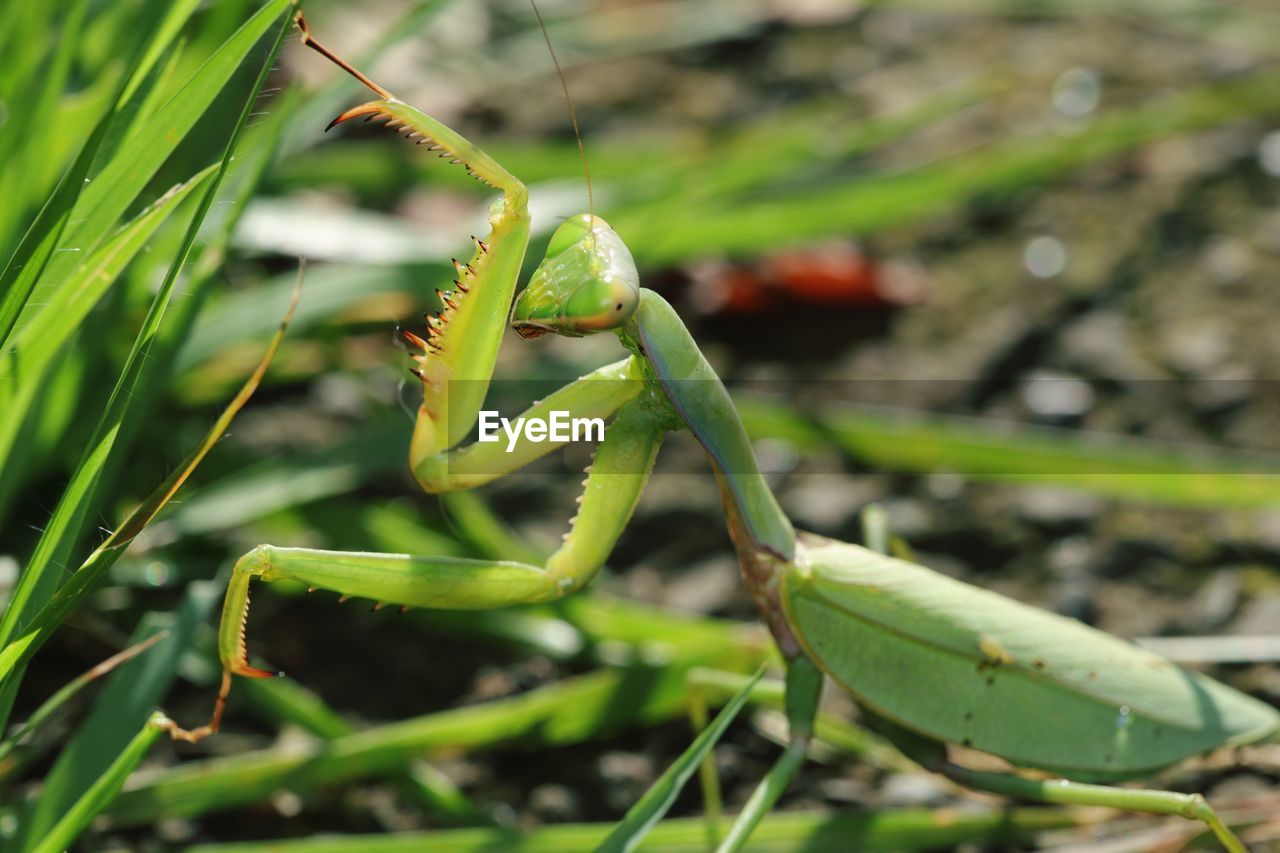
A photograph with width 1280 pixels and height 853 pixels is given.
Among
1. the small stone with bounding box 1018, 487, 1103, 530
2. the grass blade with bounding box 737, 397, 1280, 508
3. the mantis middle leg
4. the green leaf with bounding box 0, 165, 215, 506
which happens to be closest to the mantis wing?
the mantis middle leg

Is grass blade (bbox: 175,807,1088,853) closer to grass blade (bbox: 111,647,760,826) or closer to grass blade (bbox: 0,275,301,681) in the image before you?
grass blade (bbox: 111,647,760,826)

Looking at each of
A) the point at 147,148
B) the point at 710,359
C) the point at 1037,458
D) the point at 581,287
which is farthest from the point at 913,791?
the point at 147,148

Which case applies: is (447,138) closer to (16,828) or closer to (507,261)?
(507,261)

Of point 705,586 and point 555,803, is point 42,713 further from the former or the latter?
point 705,586

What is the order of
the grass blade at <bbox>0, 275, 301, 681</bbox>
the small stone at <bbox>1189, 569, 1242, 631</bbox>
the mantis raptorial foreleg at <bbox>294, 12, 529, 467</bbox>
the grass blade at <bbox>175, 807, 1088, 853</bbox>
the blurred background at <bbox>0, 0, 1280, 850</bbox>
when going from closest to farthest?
the grass blade at <bbox>0, 275, 301, 681</bbox>, the mantis raptorial foreleg at <bbox>294, 12, 529, 467</bbox>, the grass blade at <bbox>175, 807, 1088, 853</bbox>, the blurred background at <bbox>0, 0, 1280, 850</bbox>, the small stone at <bbox>1189, 569, 1242, 631</bbox>

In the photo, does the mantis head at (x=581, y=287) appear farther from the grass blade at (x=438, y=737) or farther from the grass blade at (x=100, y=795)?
the grass blade at (x=438, y=737)

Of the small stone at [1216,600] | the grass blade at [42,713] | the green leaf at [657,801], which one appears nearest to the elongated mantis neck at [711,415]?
the green leaf at [657,801]

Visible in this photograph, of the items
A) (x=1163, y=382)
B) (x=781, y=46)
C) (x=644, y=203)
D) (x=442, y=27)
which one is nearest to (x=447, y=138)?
(x=644, y=203)
